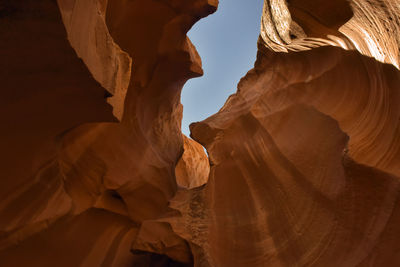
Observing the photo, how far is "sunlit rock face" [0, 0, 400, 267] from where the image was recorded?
211 centimetres

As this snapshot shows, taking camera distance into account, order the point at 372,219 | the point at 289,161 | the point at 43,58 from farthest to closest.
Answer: the point at 289,161
the point at 372,219
the point at 43,58

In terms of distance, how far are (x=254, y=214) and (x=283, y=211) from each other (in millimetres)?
343

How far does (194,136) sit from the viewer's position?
415cm

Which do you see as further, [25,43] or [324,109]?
[324,109]

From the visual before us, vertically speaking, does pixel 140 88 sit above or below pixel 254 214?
above

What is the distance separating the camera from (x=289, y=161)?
117 inches

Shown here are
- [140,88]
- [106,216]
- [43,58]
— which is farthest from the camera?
[140,88]

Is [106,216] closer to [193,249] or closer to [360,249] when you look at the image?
[193,249]

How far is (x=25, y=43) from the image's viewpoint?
70.6 inches

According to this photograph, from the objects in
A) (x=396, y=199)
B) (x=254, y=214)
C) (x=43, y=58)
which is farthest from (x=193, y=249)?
(x=43, y=58)

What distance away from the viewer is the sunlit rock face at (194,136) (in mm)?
2105

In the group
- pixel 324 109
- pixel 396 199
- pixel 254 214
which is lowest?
pixel 254 214

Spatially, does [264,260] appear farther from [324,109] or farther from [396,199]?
[324,109]

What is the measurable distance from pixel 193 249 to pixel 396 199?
1952 millimetres
